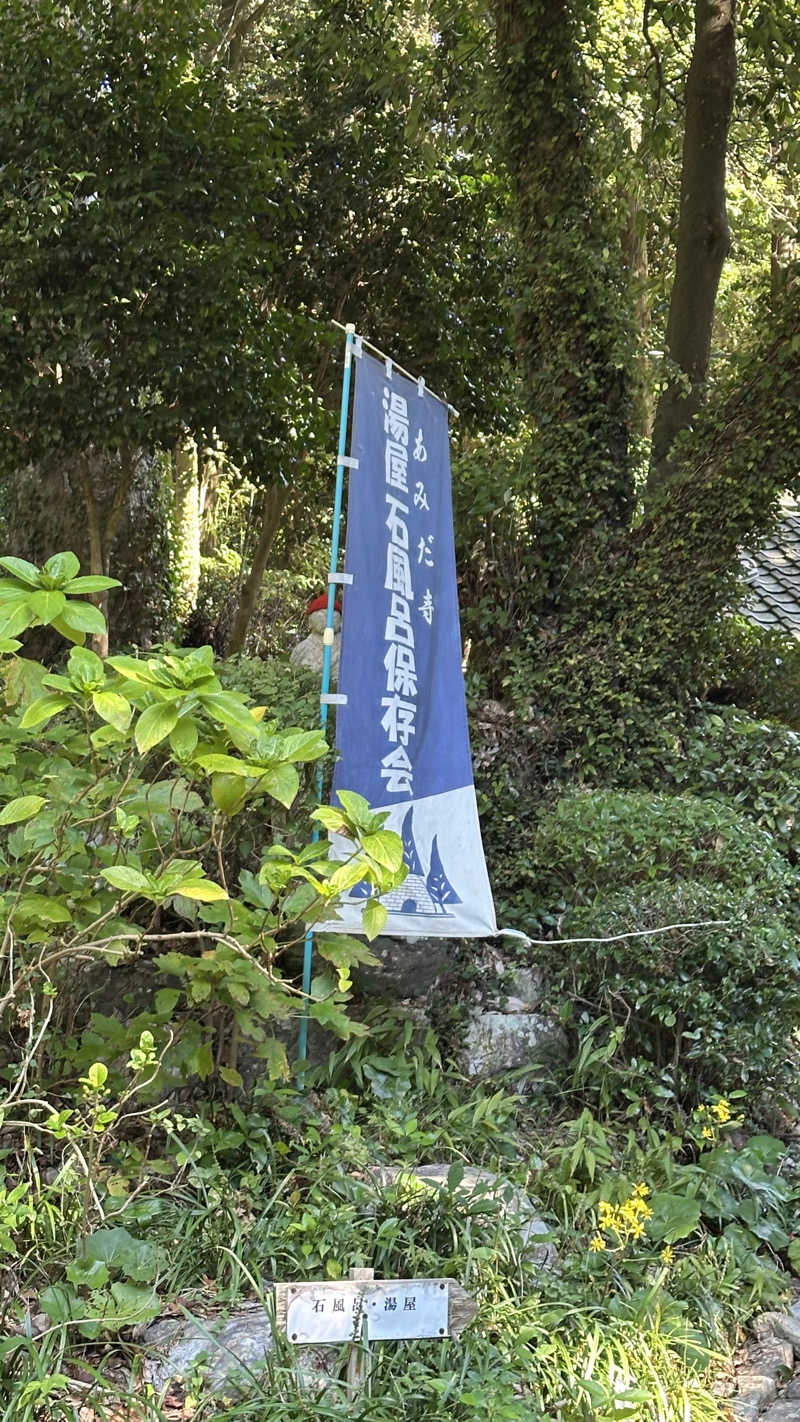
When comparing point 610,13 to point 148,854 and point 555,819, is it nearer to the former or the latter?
point 555,819

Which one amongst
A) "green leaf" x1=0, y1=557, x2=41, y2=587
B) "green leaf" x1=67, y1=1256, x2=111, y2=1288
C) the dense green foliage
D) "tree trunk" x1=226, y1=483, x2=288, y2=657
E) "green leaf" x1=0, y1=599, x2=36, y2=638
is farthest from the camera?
"tree trunk" x1=226, y1=483, x2=288, y2=657

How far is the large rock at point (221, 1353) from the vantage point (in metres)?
2.39

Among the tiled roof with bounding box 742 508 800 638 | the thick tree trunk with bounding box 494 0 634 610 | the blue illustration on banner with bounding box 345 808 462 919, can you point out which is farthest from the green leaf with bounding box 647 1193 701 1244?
the tiled roof with bounding box 742 508 800 638

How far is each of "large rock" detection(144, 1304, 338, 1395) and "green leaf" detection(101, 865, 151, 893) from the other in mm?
1054

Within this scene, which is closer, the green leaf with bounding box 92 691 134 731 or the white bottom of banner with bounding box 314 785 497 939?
the green leaf with bounding box 92 691 134 731

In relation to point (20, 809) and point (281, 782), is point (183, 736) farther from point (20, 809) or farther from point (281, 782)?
point (20, 809)

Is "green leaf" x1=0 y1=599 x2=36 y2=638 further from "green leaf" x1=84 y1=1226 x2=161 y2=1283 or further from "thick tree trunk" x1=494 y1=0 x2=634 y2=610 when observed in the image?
"thick tree trunk" x1=494 y1=0 x2=634 y2=610

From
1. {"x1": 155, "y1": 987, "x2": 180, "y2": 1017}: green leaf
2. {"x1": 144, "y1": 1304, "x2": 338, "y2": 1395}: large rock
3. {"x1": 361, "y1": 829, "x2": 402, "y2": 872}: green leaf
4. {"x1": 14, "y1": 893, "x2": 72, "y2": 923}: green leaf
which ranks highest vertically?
{"x1": 361, "y1": 829, "x2": 402, "y2": 872}: green leaf

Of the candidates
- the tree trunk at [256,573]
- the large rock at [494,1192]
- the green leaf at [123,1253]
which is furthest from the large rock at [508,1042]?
the tree trunk at [256,573]

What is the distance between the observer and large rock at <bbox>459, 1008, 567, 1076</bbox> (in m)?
4.05

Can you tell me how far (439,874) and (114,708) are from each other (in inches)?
83.5

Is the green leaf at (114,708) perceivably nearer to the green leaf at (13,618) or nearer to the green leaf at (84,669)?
the green leaf at (84,669)

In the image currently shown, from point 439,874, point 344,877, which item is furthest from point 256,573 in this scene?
point 344,877

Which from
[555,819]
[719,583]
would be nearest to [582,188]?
[719,583]
